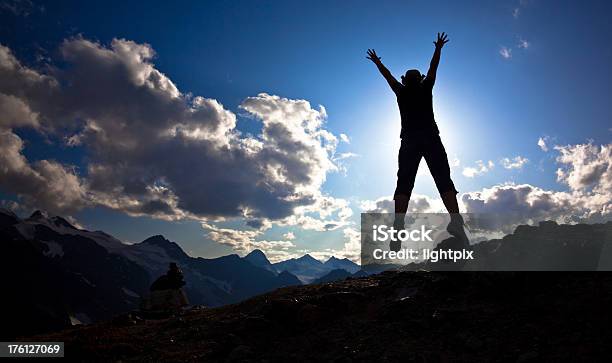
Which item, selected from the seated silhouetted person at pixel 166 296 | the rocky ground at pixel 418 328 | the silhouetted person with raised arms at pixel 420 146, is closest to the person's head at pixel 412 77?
the silhouetted person with raised arms at pixel 420 146

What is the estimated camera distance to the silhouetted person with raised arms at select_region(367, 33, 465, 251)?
7625mm

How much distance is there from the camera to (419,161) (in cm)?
795

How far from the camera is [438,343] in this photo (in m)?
5.61

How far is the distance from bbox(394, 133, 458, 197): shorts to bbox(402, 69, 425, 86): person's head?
1333mm

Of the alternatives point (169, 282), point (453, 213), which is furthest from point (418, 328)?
point (169, 282)

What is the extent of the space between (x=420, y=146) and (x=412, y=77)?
1.75 metres

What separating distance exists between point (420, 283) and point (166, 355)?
5.64 meters

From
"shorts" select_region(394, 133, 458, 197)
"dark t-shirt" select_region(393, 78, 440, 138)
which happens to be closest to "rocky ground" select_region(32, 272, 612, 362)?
"shorts" select_region(394, 133, 458, 197)

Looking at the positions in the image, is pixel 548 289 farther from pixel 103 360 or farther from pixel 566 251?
pixel 103 360

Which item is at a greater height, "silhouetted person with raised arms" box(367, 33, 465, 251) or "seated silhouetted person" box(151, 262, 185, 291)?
"silhouetted person with raised arms" box(367, 33, 465, 251)

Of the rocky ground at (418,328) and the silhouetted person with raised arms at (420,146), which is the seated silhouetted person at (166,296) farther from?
the silhouetted person with raised arms at (420,146)

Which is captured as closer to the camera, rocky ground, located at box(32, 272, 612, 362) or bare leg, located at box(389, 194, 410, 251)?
rocky ground, located at box(32, 272, 612, 362)

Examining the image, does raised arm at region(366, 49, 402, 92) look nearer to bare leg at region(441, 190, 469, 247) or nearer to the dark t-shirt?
the dark t-shirt

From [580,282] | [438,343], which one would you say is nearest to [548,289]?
[580,282]
